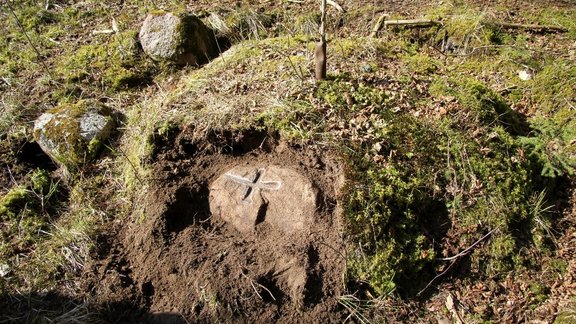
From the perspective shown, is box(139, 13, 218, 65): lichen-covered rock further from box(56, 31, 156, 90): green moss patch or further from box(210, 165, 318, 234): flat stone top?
box(210, 165, 318, 234): flat stone top

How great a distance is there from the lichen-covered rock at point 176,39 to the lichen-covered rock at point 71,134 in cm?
122

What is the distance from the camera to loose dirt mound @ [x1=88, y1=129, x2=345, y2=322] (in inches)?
116

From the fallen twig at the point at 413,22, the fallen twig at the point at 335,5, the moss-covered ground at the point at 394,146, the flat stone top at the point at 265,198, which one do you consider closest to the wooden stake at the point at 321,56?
the moss-covered ground at the point at 394,146

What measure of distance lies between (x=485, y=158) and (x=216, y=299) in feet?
7.87

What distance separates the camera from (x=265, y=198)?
330 cm

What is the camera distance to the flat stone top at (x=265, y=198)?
3.20m

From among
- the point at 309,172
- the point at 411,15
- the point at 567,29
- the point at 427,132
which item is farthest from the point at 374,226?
the point at 567,29

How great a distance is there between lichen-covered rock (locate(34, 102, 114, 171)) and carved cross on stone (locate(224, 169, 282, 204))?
165cm

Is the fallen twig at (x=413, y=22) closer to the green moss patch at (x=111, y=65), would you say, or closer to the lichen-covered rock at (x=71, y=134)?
the green moss patch at (x=111, y=65)

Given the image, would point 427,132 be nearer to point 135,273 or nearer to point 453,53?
point 453,53

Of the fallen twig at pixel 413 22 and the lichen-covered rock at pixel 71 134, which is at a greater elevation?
the fallen twig at pixel 413 22

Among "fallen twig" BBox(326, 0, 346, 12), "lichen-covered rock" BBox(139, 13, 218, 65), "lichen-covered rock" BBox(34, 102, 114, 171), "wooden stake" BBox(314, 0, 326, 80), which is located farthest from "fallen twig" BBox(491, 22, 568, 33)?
"lichen-covered rock" BBox(34, 102, 114, 171)

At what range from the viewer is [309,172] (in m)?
3.34

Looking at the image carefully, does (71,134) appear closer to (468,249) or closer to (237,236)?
(237,236)
